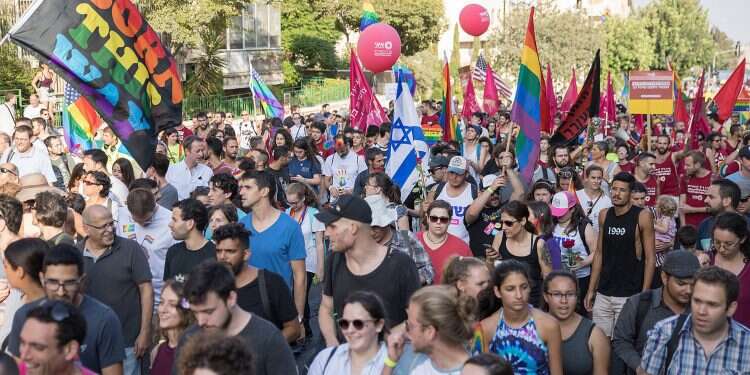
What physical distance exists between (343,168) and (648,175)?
3.86 meters

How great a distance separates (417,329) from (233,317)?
2.74 feet

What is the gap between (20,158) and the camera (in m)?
11.1

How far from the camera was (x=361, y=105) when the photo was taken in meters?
15.6

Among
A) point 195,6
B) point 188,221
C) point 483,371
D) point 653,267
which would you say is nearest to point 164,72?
point 188,221

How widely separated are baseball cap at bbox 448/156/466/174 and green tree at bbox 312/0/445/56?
1530 inches

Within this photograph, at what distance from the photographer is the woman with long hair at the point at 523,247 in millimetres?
7062

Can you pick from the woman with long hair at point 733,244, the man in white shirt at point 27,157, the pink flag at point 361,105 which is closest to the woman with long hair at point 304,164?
the pink flag at point 361,105

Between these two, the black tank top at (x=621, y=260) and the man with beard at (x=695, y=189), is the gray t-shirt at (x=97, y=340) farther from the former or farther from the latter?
the man with beard at (x=695, y=189)

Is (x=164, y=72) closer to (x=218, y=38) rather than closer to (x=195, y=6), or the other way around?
(x=195, y=6)

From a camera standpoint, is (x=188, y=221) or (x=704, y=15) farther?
(x=704, y=15)

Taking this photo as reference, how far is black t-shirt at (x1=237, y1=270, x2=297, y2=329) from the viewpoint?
5559 millimetres

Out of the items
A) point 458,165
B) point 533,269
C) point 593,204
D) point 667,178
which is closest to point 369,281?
point 533,269

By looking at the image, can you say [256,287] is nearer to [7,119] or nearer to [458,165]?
[458,165]

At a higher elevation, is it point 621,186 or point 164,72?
point 164,72
